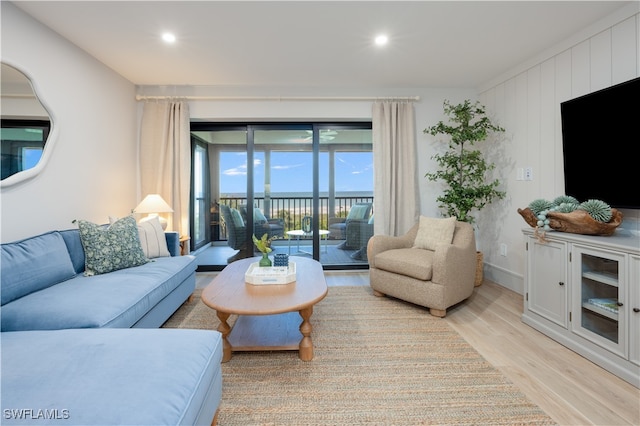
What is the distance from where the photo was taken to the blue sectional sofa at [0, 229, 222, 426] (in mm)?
846

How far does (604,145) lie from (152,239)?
3.90 metres

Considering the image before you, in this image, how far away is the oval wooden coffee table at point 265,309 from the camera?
5.58 feet

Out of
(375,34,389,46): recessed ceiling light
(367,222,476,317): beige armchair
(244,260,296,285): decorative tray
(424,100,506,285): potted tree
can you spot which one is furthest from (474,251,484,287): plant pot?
(375,34,389,46): recessed ceiling light

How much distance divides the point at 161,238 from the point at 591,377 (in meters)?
3.48

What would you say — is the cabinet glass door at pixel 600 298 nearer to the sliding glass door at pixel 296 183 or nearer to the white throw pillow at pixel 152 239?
the sliding glass door at pixel 296 183

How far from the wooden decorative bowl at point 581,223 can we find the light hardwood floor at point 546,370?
2.79 ft

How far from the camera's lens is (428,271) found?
2496 mm

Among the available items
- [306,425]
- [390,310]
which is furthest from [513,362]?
[306,425]

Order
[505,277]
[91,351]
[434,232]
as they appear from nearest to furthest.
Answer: [91,351]
[434,232]
[505,277]

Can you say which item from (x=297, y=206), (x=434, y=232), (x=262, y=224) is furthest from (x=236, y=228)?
(x=434, y=232)

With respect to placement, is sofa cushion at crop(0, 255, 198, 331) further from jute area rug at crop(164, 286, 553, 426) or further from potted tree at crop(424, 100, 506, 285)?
potted tree at crop(424, 100, 506, 285)

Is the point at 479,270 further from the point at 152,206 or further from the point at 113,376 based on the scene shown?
the point at 152,206

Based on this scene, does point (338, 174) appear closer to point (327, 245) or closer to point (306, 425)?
point (327, 245)

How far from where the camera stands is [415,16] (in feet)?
7.36
